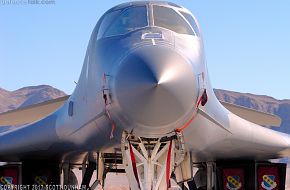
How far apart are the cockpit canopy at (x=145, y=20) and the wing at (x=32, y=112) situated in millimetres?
5700

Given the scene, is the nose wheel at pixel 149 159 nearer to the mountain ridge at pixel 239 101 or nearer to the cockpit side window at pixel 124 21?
the cockpit side window at pixel 124 21

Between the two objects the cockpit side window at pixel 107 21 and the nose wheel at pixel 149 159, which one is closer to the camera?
the nose wheel at pixel 149 159

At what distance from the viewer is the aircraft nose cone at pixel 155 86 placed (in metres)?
6.46

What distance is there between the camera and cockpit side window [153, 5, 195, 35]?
8.15 metres

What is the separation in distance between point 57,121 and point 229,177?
3912mm

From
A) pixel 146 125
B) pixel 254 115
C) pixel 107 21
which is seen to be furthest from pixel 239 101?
pixel 146 125

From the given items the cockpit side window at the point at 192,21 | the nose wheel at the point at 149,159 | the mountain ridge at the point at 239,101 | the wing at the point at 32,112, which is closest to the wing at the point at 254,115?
the wing at the point at 32,112

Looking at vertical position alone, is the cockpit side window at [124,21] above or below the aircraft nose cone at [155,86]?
above

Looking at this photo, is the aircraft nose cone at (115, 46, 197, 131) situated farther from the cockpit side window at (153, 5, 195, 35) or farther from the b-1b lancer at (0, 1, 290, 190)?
the cockpit side window at (153, 5, 195, 35)

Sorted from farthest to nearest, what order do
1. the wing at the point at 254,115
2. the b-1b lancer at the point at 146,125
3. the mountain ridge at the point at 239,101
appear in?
the mountain ridge at the point at 239,101
the wing at the point at 254,115
the b-1b lancer at the point at 146,125

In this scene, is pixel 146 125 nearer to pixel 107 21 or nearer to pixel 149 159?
pixel 149 159

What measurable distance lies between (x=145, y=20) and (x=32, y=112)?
7273mm

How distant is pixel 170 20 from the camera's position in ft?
27.4

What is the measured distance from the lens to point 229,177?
472 inches
